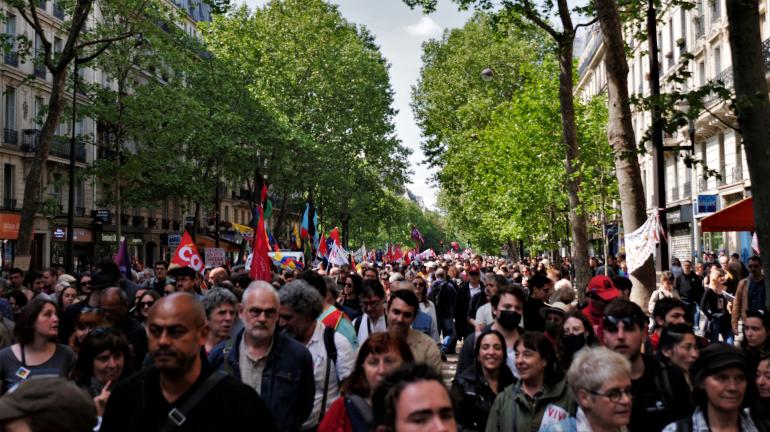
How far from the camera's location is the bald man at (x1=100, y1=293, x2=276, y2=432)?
10.5 feet

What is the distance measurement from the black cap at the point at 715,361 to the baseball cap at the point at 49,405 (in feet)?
9.73

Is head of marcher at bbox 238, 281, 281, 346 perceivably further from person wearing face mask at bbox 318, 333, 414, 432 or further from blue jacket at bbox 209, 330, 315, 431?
person wearing face mask at bbox 318, 333, 414, 432

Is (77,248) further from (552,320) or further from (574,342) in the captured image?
(574,342)

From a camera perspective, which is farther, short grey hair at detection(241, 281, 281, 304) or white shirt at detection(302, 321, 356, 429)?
white shirt at detection(302, 321, 356, 429)

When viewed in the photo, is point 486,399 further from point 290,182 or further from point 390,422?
point 290,182

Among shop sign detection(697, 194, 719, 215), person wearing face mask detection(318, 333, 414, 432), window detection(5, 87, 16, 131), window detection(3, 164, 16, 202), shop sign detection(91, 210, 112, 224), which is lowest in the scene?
person wearing face mask detection(318, 333, 414, 432)

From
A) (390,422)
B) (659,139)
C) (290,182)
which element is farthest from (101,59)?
(390,422)

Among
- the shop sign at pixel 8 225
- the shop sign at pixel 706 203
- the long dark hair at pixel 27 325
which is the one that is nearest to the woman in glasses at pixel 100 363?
the long dark hair at pixel 27 325

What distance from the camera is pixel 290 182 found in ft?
139

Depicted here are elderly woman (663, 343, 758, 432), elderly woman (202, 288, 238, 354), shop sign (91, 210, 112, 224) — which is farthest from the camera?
shop sign (91, 210, 112, 224)

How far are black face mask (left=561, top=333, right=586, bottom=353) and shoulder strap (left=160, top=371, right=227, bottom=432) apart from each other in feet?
11.4

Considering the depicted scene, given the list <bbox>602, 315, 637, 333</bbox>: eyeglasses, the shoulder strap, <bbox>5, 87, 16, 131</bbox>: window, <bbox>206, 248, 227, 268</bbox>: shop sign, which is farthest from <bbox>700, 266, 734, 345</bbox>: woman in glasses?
<bbox>5, 87, 16, 131</bbox>: window

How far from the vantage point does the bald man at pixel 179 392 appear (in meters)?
3.20

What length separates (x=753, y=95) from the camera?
6.45 metres
